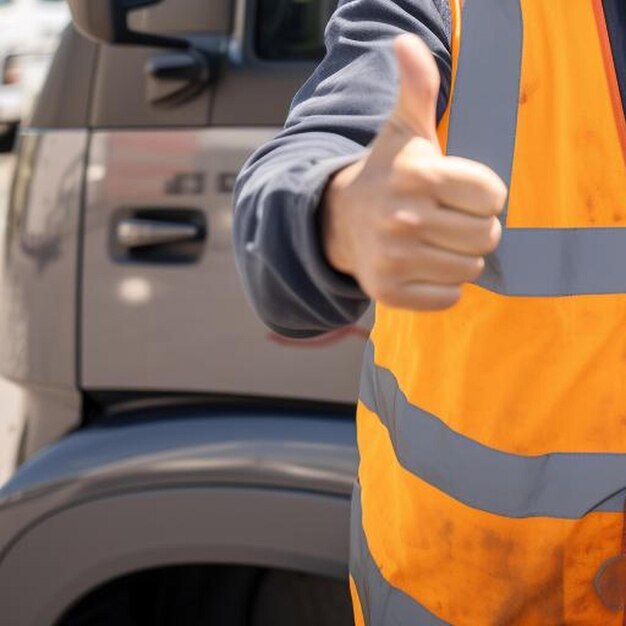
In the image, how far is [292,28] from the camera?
2.13 metres

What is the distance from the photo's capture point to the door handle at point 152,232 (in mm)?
2021

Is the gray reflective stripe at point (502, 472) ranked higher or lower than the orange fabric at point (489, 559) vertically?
higher

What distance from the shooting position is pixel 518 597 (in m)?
1.24

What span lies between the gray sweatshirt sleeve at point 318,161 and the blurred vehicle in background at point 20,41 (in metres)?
5.60

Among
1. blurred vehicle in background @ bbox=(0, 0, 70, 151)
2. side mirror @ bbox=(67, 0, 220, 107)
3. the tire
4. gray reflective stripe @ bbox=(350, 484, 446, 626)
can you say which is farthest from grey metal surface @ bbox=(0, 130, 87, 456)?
blurred vehicle in background @ bbox=(0, 0, 70, 151)

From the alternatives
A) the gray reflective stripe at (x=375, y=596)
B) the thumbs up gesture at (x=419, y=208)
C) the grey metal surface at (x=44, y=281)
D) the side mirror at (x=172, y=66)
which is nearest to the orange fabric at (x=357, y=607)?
the gray reflective stripe at (x=375, y=596)

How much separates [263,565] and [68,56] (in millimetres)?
947

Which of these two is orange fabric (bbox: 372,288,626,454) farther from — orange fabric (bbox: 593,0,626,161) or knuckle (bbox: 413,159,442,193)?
knuckle (bbox: 413,159,442,193)

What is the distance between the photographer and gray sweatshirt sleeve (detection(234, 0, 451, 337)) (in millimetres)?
1056

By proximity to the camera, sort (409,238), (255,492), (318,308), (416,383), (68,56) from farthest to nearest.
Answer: (68,56), (255,492), (416,383), (318,308), (409,238)

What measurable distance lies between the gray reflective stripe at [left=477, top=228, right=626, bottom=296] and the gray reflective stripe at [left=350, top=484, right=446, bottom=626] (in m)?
0.38

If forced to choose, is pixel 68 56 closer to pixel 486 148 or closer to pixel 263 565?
pixel 263 565

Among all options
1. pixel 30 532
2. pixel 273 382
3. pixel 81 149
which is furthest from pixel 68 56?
pixel 30 532

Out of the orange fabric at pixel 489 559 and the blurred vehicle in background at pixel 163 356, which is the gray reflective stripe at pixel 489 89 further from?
the blurred vehicle in background at pixel 163 356
